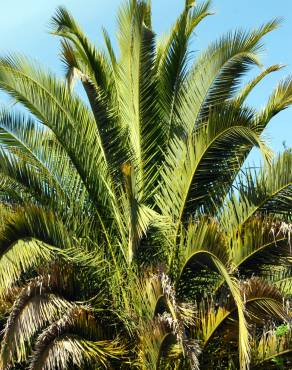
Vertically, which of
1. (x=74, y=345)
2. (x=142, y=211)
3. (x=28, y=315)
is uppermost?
(x=142, y=211)

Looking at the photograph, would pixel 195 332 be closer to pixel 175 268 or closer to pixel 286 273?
pixel 175 268

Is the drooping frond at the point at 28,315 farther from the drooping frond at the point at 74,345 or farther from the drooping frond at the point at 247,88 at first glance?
the drooping frond at the point at 247,88

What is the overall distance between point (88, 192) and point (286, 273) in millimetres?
3202

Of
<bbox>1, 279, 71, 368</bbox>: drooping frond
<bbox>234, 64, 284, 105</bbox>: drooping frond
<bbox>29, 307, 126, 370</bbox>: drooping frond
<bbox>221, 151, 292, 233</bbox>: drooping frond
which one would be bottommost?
<bbox>29, 307, 126, 370</bbox>: drooping frond

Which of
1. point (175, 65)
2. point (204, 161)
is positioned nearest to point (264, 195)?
point (204, 161)

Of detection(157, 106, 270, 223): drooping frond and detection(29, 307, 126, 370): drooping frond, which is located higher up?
detection(157, 106, 270, 223): drooping frond

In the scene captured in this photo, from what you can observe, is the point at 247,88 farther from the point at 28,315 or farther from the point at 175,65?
the point at 28,315

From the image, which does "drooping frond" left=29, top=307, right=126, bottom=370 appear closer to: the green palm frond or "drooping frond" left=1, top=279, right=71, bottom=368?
"drooping frond" left=1, top=279, right=71, bottom=368

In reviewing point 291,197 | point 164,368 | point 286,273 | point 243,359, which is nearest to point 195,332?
point 164,368

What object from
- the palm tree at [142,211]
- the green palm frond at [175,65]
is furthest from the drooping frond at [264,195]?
the green palm frond at [175,65]

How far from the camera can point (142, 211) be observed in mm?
8414

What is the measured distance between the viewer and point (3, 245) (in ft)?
26.4

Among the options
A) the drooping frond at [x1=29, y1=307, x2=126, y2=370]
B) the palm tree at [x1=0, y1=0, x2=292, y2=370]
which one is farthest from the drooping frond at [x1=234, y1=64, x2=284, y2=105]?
the drooping frond at [x1=29, y1=307, x2=126, y2=370]

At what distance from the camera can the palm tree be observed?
8047 millimetres
